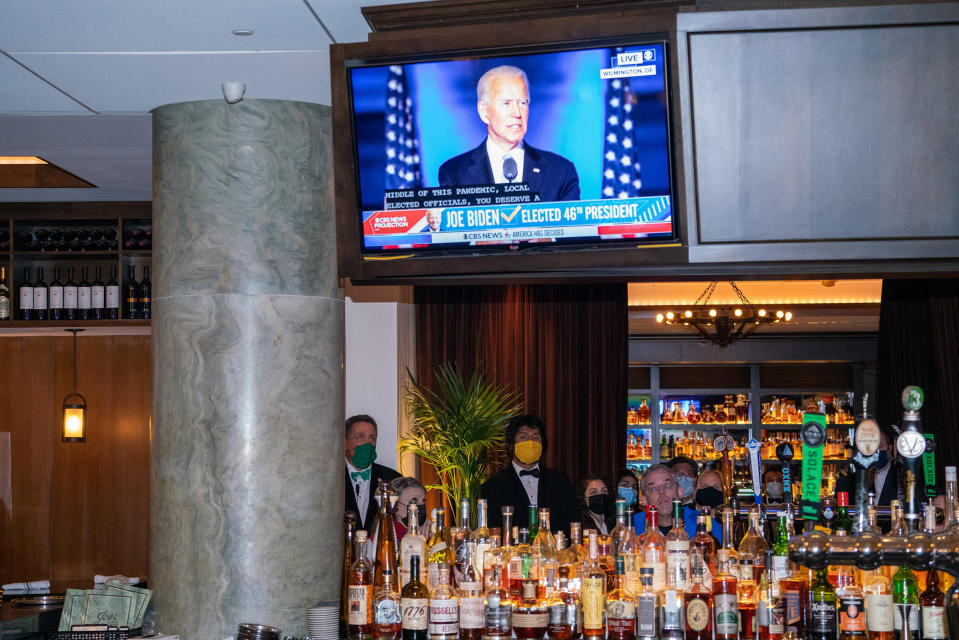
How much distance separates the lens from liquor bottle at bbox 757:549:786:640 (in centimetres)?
286

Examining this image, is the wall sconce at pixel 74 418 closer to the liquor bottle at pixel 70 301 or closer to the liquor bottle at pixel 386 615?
the liquor bottle at pixel 70 301

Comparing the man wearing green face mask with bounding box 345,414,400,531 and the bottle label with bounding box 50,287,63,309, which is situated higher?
the bottle label with bounding box 50,287,63,309

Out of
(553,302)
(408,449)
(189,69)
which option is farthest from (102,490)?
(189,69)

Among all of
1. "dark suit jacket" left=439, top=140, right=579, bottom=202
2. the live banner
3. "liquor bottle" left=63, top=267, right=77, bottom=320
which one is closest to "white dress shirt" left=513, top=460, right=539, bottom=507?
"dark suit jacket" left=439, top=140, right=579, bottom=202

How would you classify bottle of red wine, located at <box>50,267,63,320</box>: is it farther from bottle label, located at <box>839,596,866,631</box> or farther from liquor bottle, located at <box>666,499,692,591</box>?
bottle label, located at <box>839,596,866,631</box>

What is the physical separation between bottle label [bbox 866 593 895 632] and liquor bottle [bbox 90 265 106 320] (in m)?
5.08

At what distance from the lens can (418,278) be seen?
9.89 feet

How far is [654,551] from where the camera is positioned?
306 cm

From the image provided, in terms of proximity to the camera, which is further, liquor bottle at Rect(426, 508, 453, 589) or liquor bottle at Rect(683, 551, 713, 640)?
liquor bottle at Rect(426, 508, 453, 589)

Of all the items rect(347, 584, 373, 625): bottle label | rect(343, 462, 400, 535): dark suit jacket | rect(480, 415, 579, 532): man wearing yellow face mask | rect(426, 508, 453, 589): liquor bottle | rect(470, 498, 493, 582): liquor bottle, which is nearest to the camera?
rect(347, 584, 373, 625): bottle label

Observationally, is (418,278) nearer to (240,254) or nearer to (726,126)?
(240,254)

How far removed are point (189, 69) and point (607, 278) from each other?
4.85ft

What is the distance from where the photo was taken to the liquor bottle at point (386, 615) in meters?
3.03

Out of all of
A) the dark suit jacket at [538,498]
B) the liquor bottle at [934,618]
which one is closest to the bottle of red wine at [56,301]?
the dark suit jacket at [538,498]
